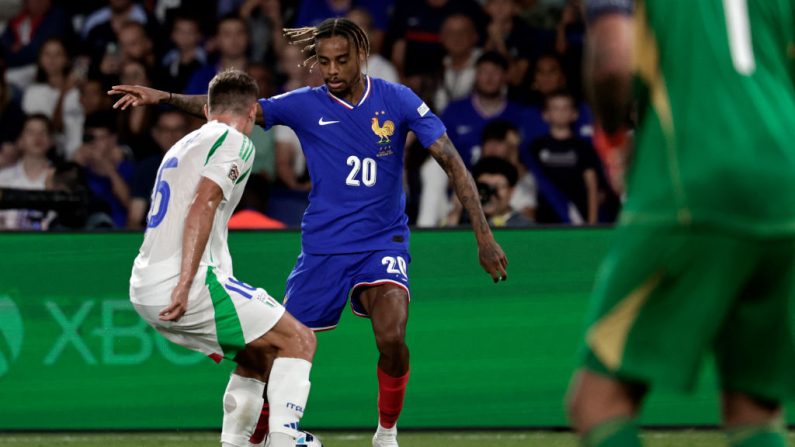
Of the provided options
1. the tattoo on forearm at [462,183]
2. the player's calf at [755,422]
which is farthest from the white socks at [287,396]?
the player's calf at [755,422]

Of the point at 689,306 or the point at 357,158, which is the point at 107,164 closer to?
the point at 357,158

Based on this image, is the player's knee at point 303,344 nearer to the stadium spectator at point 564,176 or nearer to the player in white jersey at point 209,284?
the player in white jersey at point 209,284

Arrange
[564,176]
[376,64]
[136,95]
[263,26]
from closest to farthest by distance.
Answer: [136,95] → [564,176] → [376,64] → [263,26]

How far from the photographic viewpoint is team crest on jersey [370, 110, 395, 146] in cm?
698

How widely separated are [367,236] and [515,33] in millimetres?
4878

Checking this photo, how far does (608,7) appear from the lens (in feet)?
10.0

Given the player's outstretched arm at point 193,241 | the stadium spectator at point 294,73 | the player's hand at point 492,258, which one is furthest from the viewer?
the stadium spectator at point 294,73

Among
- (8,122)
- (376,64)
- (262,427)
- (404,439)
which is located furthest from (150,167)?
(262,427)

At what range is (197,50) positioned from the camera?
11648 millimetres

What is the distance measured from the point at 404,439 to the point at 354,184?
1.76 meters

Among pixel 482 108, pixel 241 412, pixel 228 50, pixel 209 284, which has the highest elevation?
pixel 228 50

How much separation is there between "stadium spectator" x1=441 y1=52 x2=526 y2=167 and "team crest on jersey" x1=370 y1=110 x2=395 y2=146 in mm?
3658

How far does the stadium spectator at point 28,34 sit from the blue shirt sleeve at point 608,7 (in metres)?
9.56

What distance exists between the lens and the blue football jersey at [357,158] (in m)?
6.95
